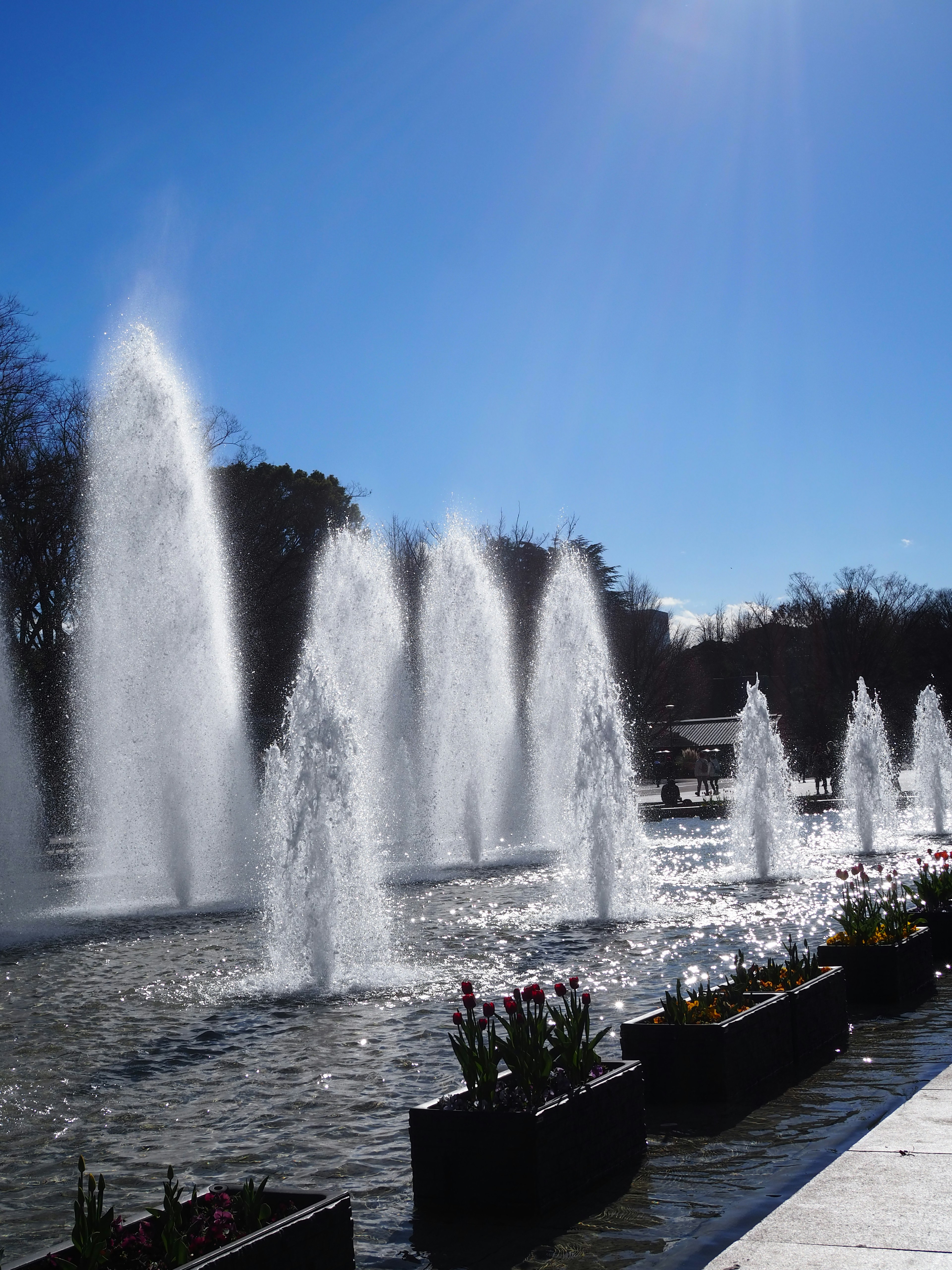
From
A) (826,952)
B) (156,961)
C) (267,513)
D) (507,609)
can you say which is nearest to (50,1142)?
(826,952)

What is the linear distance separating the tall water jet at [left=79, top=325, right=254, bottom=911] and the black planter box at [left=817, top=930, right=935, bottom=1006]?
11.2 metres

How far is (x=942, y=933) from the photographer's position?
944 centimetres

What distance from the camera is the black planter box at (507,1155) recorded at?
14.2 feet

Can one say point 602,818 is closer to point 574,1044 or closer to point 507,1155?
point 574,1044

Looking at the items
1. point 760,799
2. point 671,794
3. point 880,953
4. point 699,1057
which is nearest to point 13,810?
point 760,799

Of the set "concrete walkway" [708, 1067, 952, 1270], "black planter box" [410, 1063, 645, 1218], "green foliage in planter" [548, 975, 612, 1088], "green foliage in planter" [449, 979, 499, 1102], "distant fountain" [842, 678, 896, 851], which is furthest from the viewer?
"distant fountain" [842, 678, 896, 851]

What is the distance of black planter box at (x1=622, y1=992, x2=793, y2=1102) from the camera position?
18.3 ft

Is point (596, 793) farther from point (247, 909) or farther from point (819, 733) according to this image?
point (819, 733)

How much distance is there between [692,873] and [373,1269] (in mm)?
13424

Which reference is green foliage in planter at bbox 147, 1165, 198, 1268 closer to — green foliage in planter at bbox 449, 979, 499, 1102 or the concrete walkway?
green foliage in planter at bbox 449, 979, 499, 1102

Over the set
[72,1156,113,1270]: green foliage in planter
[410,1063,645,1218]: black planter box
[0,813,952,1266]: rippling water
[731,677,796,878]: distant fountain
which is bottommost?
[0,813,952,1266]: rippling water

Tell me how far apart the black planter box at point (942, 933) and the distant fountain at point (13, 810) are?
12880 millimetres

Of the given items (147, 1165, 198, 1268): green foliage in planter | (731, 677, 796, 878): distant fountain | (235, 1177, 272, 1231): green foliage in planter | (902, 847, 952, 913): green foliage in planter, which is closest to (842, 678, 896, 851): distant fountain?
(731, 677, 796, 878): distant fountain

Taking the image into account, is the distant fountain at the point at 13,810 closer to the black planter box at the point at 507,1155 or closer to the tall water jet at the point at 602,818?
the tall water jet at the point at 602,818
